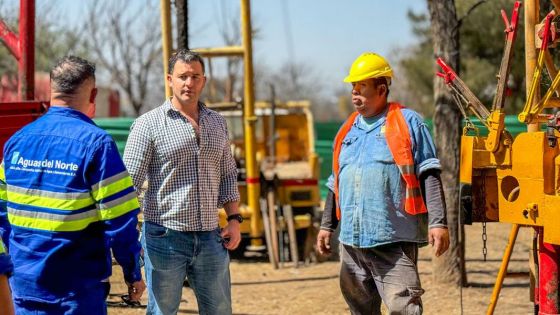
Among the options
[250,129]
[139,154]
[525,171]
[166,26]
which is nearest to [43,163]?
[139,154]

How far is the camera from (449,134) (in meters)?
8.26

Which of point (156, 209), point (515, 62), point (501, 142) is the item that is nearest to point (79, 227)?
point (156, 209)

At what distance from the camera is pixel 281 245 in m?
10.6

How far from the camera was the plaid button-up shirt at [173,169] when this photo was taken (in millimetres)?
4715

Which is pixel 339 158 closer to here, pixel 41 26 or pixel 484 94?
pixel 484 94

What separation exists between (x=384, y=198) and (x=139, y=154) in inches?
53.0

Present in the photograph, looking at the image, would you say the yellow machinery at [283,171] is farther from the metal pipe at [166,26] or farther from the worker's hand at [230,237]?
the worker's hand at [230,237]

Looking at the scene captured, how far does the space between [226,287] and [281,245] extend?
580cm

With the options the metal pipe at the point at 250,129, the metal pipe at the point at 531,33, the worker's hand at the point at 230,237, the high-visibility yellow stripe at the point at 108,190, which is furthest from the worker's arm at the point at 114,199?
the metal pipe at the point at 250,129

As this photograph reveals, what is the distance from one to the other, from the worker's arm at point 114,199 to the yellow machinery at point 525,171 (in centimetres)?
219

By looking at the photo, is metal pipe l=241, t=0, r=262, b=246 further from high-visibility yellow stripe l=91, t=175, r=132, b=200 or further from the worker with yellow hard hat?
high-visibility yellow stripe l=91, t=175, r=132, b=200

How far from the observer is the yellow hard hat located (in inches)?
198

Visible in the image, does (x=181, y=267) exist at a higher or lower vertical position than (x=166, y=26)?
lower

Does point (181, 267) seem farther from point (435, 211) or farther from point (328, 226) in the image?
point (435, 211)
